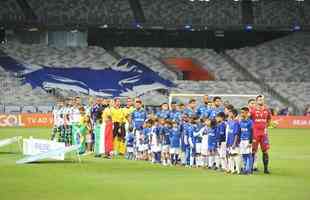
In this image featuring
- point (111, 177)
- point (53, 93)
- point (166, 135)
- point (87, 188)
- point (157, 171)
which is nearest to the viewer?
point (87, 188)

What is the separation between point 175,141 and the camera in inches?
1201

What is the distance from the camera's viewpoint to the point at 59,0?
75.5 metres

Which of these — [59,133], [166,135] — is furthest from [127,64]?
[166,135]

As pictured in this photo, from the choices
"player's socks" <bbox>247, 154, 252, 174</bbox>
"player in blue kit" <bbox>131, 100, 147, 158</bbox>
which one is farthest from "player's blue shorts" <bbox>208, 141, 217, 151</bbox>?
"player in blue kit" <bbox>131, 100, 147, 158</bbox>

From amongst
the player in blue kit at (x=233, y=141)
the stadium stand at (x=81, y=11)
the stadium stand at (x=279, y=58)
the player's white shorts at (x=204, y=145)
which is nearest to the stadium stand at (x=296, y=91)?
the stadium stand at (x=279, y=58)

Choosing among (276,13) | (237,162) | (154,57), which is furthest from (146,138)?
(154,57)

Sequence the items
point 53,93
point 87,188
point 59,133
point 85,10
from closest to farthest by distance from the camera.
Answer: point 87,188, point 59,133, point 53,93, point 85,10

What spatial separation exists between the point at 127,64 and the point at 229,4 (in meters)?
9.49

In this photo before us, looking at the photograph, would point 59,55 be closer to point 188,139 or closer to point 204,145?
point 188,139

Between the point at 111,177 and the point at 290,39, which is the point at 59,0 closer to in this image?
the point at 290,39

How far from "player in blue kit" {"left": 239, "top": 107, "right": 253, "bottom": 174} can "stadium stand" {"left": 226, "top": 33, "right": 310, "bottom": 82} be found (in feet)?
164

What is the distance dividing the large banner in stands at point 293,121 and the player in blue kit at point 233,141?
38880mm

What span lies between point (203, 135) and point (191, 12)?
47840 millimetres

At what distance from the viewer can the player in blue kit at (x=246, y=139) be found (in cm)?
2669
